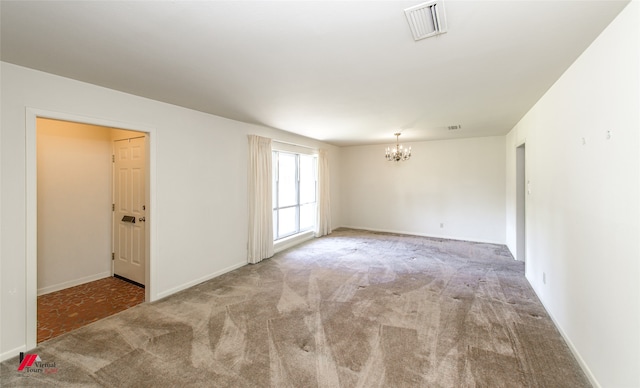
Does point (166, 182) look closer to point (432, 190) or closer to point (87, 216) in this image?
point (87, 216)

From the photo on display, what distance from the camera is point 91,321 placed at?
112 inches

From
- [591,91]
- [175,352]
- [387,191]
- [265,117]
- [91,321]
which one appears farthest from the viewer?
[387,191]

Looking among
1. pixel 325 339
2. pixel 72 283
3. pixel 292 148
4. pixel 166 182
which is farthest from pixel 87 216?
pixel 325 339

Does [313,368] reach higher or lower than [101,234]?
lower

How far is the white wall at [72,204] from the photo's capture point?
3.59 meters

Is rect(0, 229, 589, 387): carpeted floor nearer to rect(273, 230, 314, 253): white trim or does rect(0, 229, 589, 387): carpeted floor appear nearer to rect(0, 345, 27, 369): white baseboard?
rect(0, 345, 27, 369): white baseboard

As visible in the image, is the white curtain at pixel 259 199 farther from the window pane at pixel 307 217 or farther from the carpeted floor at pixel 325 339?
the window pane at pixel 307 217

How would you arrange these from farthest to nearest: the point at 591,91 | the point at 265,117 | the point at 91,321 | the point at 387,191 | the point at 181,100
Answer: the point at 387,191 < the point at 265,117 < the point at 181,100 < the point at 91,321 < the point at 591,91

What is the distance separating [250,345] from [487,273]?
12.2 feet

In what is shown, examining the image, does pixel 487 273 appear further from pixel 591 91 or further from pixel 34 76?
pixel 34 76

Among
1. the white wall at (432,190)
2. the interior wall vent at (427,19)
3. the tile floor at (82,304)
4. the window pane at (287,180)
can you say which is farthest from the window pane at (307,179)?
the interior wall vent at (427,19)

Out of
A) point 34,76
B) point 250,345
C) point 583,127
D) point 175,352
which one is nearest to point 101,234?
point 34,76

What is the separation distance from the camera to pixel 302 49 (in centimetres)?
201

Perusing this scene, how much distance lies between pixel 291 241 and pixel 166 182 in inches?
123
